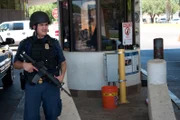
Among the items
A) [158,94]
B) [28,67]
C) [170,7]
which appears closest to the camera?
[28,67]

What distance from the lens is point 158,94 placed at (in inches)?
205

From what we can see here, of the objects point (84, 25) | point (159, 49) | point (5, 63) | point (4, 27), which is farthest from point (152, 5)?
point (159, 49)

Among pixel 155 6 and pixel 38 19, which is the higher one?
pixel 155 6

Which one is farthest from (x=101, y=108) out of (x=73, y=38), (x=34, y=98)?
(x=34, y=98)

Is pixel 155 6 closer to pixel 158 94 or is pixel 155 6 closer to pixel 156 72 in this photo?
pixel 156 72

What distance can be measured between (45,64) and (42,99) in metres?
0.43

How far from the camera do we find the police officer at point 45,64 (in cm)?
409

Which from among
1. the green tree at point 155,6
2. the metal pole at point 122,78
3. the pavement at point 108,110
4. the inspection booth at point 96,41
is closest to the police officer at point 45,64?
the pavement at point 108,110

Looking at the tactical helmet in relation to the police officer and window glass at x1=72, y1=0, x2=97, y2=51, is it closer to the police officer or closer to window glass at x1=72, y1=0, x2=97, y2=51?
the police officer

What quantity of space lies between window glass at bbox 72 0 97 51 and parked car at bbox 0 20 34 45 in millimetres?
14861

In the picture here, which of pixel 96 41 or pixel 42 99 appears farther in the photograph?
pixel 96 41

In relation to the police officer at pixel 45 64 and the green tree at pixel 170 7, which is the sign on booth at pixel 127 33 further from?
the green tree at pixel 170 7

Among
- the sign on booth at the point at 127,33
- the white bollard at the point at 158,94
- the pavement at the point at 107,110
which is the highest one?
the sign on booth at the point at 127,33

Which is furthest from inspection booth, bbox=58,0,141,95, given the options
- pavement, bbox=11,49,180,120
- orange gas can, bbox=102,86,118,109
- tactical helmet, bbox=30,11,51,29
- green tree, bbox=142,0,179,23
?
green tree, bbox=142,0,179,23
